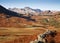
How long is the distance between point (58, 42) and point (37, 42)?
8882 millimetres

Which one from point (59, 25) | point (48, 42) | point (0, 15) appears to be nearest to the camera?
point (48, 42)

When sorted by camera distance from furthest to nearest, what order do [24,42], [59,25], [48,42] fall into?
1. [59,25]
2. [24,42]
3. [48,42]

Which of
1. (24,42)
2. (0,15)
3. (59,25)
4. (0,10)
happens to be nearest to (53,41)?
(24,42)

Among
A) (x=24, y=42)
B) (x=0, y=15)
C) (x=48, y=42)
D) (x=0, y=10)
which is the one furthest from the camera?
(x=0, y=10)

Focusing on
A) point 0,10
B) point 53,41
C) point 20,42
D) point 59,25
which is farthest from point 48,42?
point 0,10

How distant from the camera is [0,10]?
136000 mm

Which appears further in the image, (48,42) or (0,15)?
(0,15)

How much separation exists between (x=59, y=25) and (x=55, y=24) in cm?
225

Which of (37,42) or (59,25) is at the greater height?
(37,42)

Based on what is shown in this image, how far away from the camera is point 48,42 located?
99.5 feet

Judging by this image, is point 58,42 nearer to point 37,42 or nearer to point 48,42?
point 48,42

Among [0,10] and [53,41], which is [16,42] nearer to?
[53,41]

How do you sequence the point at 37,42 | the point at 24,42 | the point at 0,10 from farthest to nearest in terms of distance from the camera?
the point at 0,10 → the point at 24,42 → the point at 37,42

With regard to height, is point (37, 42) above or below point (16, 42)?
above
